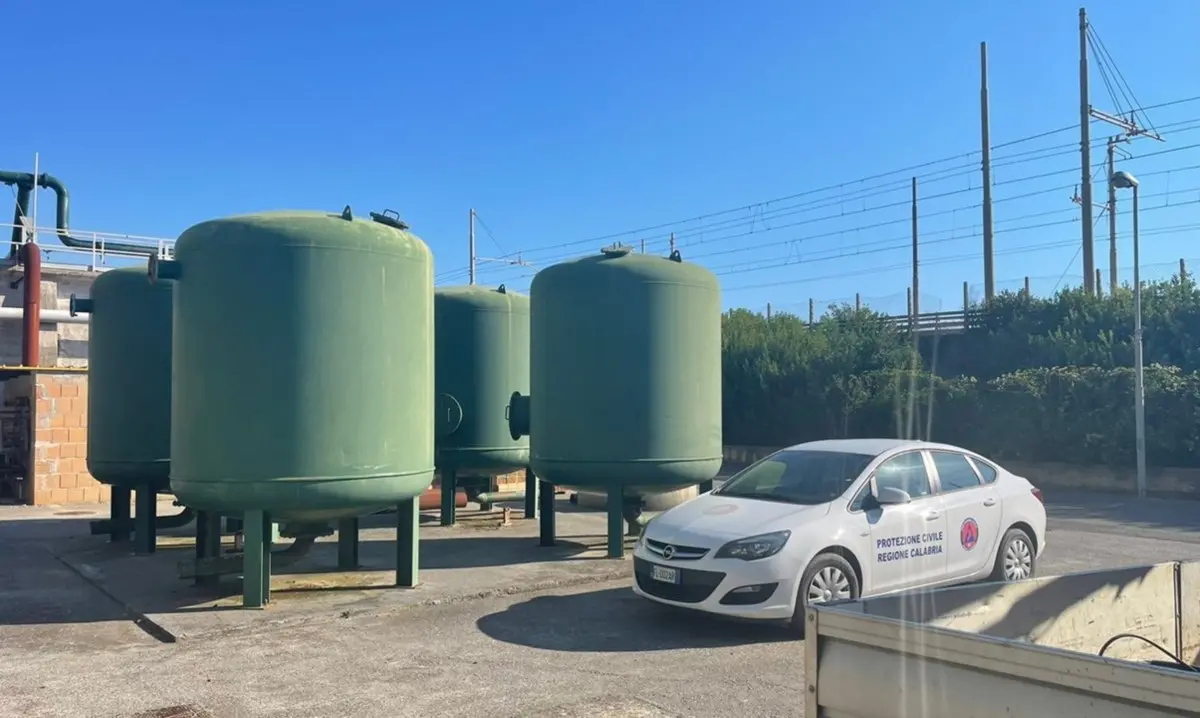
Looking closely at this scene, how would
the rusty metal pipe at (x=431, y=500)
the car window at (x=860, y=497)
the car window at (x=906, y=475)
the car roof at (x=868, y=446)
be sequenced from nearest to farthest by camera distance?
the car window at (x=860, y=497), the car window at (x=906, y=475), the car roof at (x=868, y=446), the rusty metal pipe at (x=431, y=500)

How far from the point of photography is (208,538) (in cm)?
1024

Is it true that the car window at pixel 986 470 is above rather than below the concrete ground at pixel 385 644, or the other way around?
above

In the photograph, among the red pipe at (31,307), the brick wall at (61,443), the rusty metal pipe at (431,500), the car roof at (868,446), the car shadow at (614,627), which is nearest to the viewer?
the car shadow at (614,627)

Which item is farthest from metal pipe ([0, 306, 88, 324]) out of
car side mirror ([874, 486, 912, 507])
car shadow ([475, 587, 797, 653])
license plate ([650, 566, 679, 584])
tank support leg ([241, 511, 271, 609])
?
car side mirror ([874, 486, 912, 507])

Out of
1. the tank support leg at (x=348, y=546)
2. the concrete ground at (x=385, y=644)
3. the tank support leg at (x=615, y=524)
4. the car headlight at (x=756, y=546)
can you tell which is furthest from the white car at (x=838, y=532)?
the tank support leg at (x=348, y=546)

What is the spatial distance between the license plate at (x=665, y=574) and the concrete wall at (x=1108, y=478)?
1645 cm

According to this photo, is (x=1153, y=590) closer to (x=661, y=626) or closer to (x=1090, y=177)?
(x=661, y=626)

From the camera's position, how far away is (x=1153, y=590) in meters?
5.16

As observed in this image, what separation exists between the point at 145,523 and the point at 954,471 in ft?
31.5

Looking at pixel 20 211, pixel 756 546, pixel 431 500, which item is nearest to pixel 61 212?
pixel 20 211

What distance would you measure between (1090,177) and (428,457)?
2392 cm

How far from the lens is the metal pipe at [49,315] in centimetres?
2591

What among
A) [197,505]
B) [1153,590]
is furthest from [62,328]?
[1153,590]

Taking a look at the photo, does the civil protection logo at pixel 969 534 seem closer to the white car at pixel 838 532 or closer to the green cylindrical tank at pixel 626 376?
the white car at pixel 838 532
